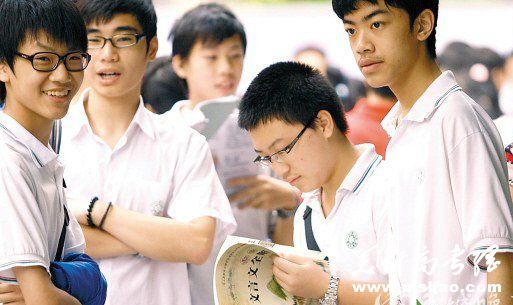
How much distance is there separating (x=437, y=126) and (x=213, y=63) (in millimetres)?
1900

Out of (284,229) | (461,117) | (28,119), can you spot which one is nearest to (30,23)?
(28,119)

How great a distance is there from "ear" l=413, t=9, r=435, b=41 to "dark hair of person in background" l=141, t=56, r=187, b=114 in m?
2.12

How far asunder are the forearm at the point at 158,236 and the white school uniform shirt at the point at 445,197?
2.69 ft

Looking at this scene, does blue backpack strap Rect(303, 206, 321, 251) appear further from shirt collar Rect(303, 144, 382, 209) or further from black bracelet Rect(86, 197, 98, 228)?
black bracelet Rect(86, 197, 98, 228)

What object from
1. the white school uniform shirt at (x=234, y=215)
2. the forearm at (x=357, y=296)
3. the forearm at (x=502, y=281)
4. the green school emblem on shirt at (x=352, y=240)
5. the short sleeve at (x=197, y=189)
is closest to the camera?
the forearm at (x=502, y=281)

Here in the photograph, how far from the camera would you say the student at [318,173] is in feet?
7.75

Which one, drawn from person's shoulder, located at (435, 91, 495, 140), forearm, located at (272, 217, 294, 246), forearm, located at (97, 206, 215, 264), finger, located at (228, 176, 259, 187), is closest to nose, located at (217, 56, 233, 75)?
finger, located at (228, 176, 259, 187)

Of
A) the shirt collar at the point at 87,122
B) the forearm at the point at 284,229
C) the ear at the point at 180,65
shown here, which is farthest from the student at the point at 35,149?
the ear at the point at 180,65

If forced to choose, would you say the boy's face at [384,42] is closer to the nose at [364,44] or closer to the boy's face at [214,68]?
the nose at [364,44]

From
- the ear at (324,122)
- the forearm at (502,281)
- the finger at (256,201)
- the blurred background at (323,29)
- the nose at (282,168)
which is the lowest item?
the forearm at (502,281)

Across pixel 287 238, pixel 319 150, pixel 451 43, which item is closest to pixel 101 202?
pixel 319 150

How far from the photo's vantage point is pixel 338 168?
2.58m

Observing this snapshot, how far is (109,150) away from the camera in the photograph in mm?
2887

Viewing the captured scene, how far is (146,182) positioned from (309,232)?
62 centimetres
